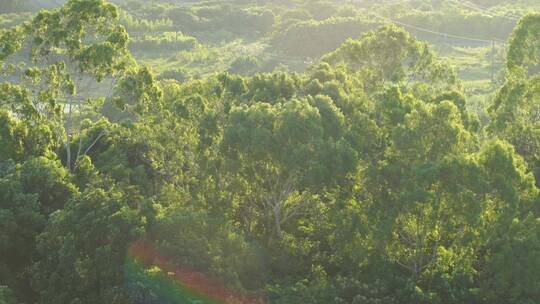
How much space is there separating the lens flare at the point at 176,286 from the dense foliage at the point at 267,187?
10cm

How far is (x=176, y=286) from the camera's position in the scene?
24.9m

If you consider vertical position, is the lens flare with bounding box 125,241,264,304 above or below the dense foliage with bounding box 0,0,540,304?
below

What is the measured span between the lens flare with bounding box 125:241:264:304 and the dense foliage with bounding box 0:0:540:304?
0.10 metres

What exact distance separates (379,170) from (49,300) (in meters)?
13.1

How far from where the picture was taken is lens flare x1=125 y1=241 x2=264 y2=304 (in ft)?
80.9

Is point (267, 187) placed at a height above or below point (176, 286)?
above

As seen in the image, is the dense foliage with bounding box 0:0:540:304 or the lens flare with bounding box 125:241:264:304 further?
the lens flare with bounding box 125:241:264:304

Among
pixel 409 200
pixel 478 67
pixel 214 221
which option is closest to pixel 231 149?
pixel 214 221

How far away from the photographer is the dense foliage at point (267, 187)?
930 inches

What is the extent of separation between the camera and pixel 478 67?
9238 centimetres

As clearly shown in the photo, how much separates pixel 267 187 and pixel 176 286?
5.79 meters

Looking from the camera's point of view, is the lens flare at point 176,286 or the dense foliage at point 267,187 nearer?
the dense foliage at point 267,187

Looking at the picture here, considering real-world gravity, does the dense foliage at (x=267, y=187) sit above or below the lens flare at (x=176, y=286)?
above

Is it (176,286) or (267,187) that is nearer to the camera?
(176,286)
